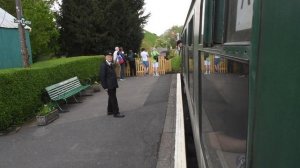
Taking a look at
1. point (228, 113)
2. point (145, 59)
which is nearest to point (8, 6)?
point (145, 59)

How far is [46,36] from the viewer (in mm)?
26938

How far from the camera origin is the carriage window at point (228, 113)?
5.90 feet

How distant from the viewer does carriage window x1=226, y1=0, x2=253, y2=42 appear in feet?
5.41

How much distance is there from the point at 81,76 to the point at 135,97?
3.87m

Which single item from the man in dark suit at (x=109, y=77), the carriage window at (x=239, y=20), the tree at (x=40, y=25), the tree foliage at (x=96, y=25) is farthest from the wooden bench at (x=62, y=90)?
the tree at (x=40, y=25)

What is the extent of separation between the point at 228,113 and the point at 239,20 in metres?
0.65

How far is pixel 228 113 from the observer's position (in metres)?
2.29

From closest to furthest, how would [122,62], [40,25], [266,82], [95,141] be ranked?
1. [266,82]
2. [95,141]
3. [122,62]
4. [40,25]

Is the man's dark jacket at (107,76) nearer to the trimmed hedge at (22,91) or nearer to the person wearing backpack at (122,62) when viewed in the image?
the trimmed hedge at (22,91)

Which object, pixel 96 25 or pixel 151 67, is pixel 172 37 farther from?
pixel 151 67

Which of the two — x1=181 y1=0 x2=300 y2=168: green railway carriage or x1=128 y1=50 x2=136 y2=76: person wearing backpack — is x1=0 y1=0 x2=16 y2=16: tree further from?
x1=181 y1=0 x2=300 y2=168: green railway carriage

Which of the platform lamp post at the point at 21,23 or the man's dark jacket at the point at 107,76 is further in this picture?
the platform lamp post at the point at 21,23

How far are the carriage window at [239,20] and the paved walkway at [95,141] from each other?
4.10 metres

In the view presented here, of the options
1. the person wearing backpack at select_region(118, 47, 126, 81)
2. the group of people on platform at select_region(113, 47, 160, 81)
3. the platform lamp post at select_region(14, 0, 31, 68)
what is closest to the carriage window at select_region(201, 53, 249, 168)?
the platform lamp post at select_region(14, 0, 31, 68)
